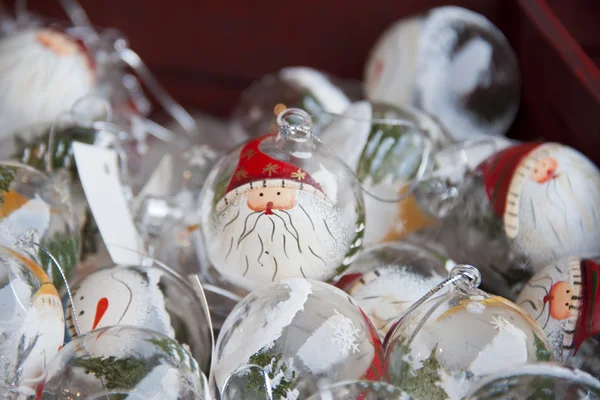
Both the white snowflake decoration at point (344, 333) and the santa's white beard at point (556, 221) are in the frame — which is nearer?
the white snowflake decoration at point (344, 333)

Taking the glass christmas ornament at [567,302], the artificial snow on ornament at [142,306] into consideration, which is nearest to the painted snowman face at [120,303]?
the artificial snow on ornament at [142,306]

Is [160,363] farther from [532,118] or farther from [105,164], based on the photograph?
[532,118]

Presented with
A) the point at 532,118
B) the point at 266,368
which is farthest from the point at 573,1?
the point at 266,368

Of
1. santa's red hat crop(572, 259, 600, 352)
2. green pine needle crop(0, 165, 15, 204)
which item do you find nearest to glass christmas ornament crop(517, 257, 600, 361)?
santa's red hat crop(572, 259, 600, 352)

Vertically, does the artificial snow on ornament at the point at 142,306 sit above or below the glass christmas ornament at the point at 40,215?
below

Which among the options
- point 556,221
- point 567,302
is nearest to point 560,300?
point 567,302

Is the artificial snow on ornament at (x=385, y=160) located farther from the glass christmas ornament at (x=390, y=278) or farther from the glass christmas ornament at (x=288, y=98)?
the glass christmas ornament at (x=288, y=98)

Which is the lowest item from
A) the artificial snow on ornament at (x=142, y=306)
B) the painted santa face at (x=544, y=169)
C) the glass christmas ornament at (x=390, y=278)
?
the artificial snow on ornament at (x=142, y=306)
